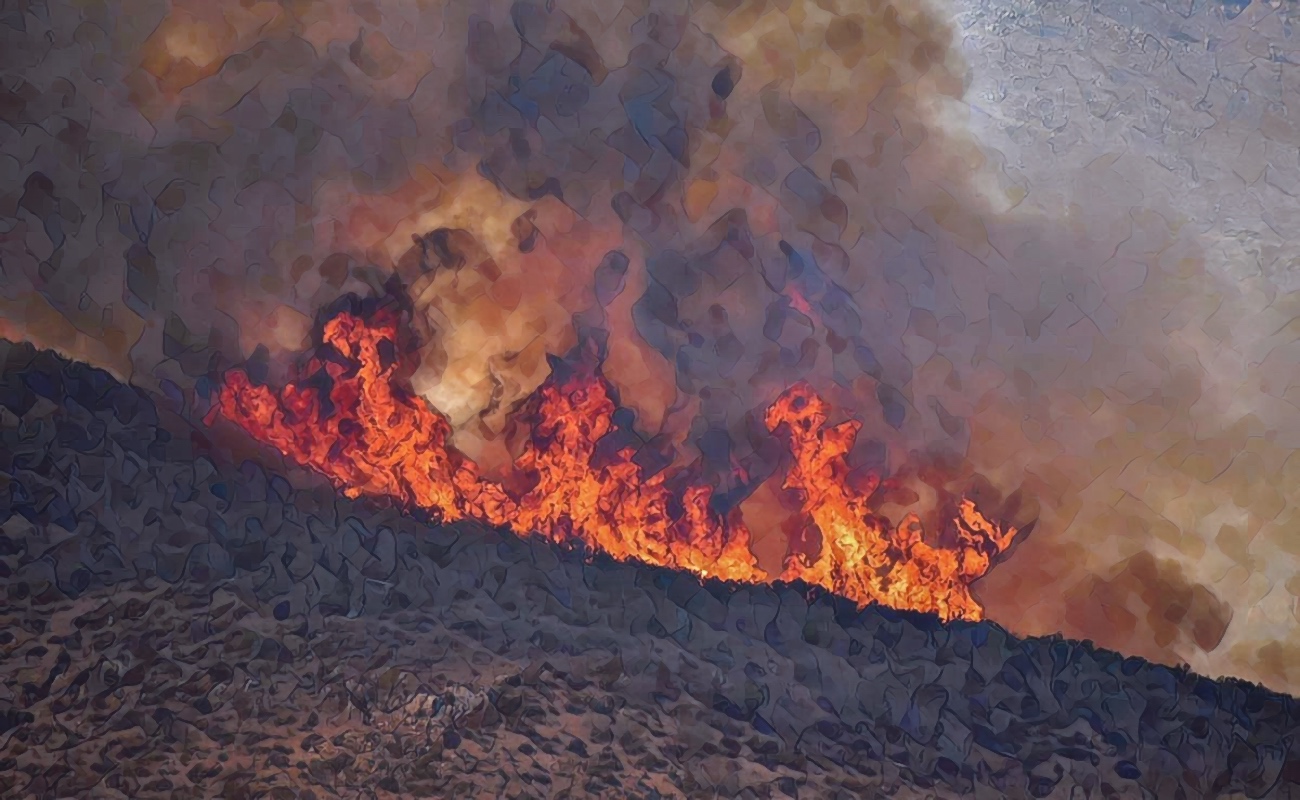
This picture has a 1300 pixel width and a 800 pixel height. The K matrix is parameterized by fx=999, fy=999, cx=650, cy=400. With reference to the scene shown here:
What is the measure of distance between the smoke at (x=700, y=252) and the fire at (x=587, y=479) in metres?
0.07

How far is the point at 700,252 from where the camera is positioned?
261 centimetres

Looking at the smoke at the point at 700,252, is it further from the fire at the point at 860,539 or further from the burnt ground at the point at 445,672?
the burnt ground at the point at 445,672

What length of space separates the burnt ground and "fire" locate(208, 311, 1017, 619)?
7 cm

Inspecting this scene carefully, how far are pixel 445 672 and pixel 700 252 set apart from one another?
1243 millimetres

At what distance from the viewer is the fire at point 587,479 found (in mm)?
2500

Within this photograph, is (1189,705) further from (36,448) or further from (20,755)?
(36,448)

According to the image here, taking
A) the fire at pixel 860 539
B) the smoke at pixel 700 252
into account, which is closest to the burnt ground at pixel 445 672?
the fire at pixel 860 539

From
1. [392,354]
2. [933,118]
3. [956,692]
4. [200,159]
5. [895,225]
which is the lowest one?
[956,692]

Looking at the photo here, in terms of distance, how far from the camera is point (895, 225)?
2539 millimetres

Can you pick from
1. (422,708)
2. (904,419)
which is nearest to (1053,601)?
(904,419)

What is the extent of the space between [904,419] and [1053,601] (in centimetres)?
57

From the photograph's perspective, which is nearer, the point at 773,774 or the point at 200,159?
the point at 773,774

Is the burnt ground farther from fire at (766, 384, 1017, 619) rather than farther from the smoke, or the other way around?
Result: the smoke

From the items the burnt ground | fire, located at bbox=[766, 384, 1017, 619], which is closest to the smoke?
fire, located at bbox=[766, 384, 1017, 619]
